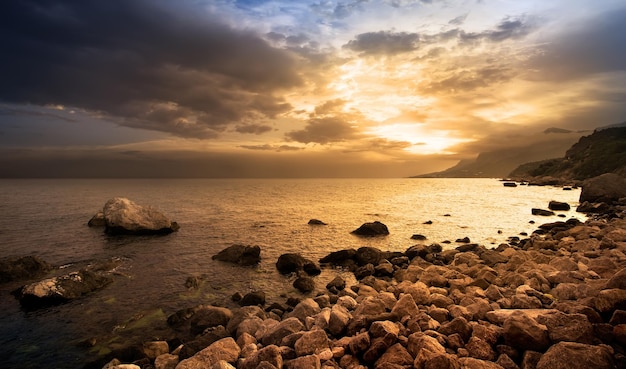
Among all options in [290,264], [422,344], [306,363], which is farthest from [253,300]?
[422,344]

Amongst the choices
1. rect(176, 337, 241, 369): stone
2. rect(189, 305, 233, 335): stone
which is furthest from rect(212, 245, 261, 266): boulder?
rect(176, 337, 241, 369): stone

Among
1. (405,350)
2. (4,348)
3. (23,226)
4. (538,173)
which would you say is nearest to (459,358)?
(405,350)

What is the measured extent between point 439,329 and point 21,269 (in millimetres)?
26051

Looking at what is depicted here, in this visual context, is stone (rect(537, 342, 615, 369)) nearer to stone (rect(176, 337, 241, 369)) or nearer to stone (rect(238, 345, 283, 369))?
stone (rect(238, 345, 283, 369))

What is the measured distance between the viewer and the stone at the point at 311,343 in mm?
8555

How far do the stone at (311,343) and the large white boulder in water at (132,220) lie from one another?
3287cm

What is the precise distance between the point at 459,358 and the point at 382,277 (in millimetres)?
13404

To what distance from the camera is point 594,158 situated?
456 ft

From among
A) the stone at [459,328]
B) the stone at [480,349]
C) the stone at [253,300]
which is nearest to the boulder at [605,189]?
the stone at [253,300]

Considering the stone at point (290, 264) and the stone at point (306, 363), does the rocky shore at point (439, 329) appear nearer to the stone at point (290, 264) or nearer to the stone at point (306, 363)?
the stone at point (306, 363)

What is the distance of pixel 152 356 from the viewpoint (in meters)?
11.3

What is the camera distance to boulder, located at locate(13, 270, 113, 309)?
16.5 m

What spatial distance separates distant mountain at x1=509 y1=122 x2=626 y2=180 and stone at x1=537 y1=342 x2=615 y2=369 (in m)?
140

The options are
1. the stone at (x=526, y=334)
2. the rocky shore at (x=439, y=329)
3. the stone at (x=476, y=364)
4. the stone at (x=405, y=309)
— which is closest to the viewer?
the stone at (x=476, y=364)
